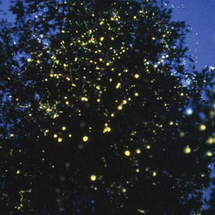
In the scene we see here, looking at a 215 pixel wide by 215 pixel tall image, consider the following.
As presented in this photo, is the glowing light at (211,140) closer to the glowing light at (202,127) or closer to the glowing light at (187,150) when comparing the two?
the glowing light at (202,127)

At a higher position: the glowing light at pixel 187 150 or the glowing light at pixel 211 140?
the glowing light at pixel 211 140

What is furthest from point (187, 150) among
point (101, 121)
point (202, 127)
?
point (101, 121)

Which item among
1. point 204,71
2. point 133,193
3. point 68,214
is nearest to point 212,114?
point 204,71

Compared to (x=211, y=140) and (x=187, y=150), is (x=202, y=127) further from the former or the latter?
(x=187, y=150)

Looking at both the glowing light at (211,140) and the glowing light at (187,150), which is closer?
the glowing light at (187,150)

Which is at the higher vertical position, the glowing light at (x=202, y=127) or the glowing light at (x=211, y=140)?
the glowing light at (x=202, y=127)

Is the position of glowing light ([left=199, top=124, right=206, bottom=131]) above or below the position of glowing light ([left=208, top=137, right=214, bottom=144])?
above

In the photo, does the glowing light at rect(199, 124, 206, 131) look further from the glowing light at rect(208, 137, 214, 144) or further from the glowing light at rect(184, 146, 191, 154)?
the glowing light at rect(184, 146, 191, 154)

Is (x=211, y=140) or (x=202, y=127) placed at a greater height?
(x=202, y=127)

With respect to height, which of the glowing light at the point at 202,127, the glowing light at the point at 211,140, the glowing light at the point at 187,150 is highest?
the glowing light at the point at 202,127
